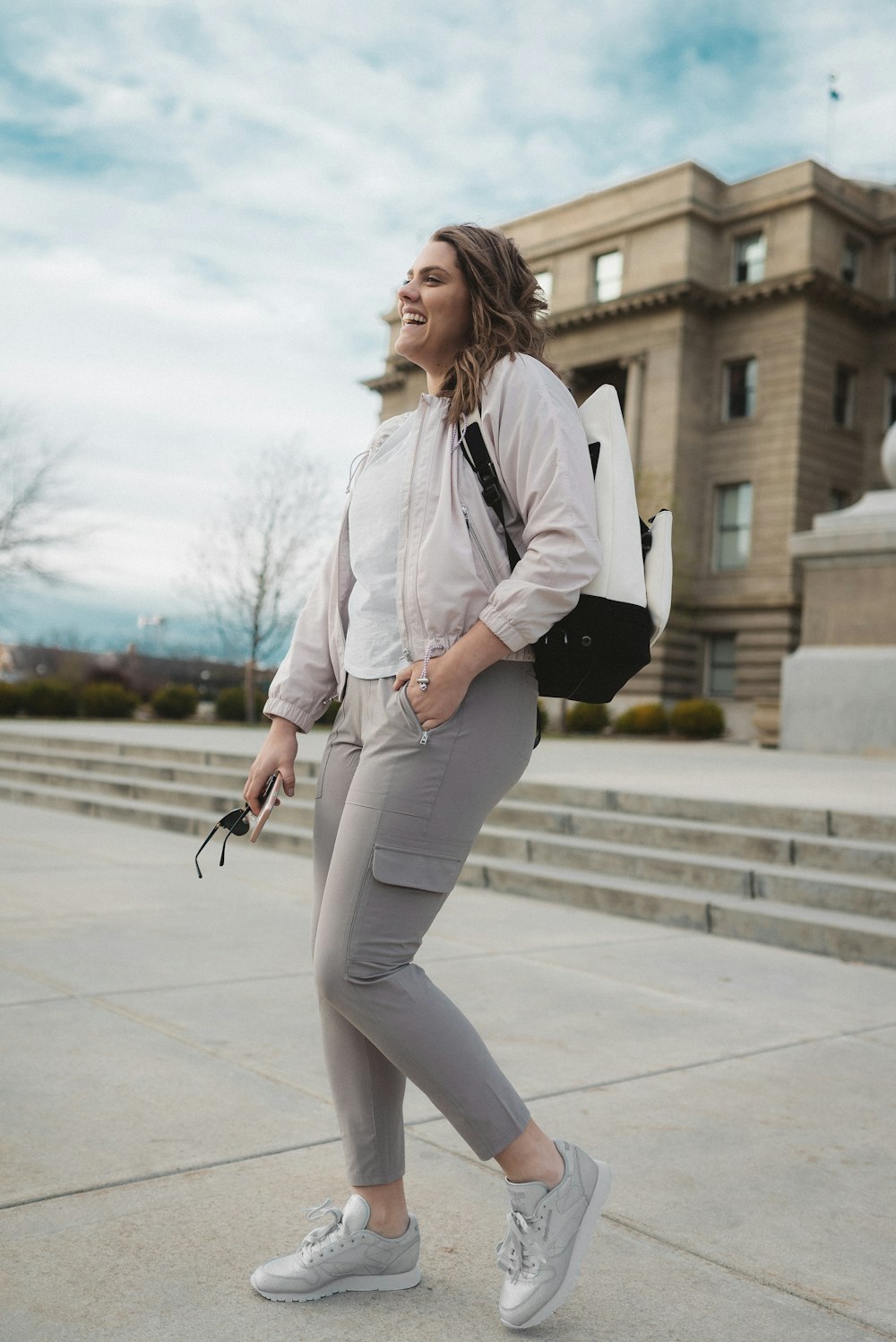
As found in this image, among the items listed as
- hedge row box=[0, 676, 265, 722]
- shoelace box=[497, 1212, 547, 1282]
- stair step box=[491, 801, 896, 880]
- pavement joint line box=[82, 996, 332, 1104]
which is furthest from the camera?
hedge row box=[0, 676, 265, 722]

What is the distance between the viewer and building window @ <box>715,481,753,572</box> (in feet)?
115

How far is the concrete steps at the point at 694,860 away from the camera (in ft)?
19.9

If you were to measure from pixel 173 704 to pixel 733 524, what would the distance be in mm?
16980

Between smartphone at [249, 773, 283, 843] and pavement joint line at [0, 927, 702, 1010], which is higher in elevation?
smartphone at [249, 773, 283, 843]

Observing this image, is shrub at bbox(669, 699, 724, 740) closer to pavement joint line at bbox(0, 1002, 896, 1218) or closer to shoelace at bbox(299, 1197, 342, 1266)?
pavement joint line at bbox(0, 1002, 896, 1218)

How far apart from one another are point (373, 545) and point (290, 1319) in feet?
4.75

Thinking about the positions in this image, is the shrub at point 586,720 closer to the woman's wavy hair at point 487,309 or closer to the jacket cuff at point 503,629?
the woman's wavy hair at point 487,309

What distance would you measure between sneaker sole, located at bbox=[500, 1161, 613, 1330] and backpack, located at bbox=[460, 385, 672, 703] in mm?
925

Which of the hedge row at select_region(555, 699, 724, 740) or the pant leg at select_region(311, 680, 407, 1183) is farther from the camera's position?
the hedge row at select_region(555, 699, 724, 740)

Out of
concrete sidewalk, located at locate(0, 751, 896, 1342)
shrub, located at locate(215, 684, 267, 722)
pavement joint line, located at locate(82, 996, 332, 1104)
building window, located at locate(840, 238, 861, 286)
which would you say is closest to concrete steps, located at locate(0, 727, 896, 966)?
concrete sidewalk, located at locate(0, 751, 896, 1342)

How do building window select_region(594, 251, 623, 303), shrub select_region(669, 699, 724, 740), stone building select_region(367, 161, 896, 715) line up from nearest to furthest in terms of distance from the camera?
1. shrub select_region(669, 699, 724, 740)
2. stone building select_region(367, 161, 896, 715)
3. building window select_region(594, 251, 623, 303)

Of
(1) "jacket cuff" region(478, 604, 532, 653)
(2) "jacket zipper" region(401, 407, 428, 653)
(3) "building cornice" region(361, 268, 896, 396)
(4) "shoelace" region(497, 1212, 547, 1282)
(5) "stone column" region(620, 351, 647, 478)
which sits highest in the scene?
(3) "building cornice" region(361, 268, 896, 396)

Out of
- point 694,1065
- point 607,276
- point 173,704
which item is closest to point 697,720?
point 173,704

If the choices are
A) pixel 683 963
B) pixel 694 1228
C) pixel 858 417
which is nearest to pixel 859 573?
pixel 683 963
